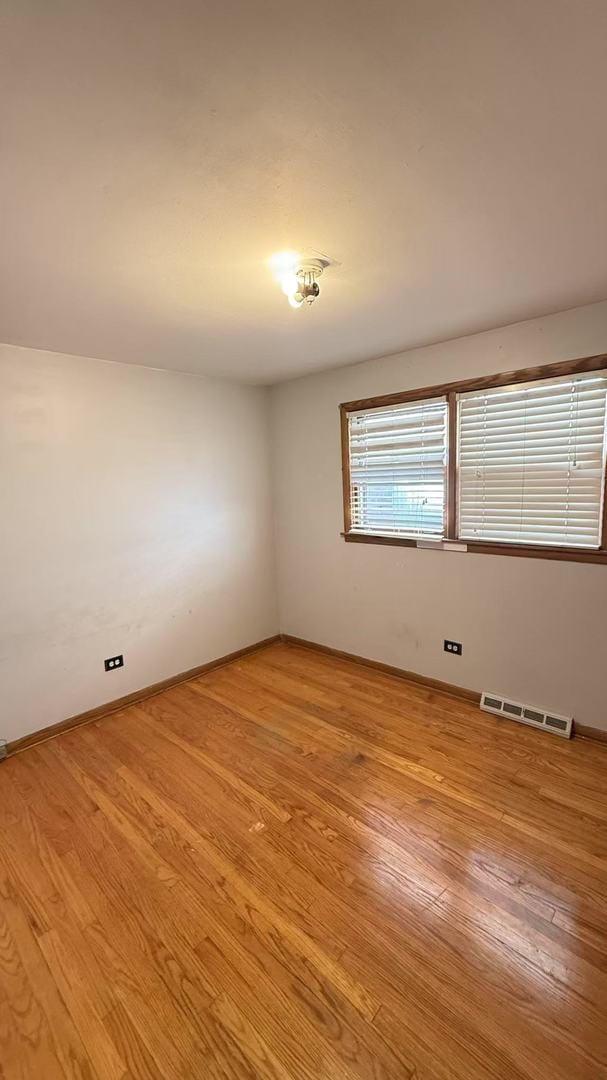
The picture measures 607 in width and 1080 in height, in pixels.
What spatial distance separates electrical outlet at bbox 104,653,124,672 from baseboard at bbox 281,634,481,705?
1601 millimetres

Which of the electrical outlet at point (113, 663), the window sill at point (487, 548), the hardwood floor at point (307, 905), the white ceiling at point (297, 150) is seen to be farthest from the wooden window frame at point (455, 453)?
the electrical outlet at point (113, 663)

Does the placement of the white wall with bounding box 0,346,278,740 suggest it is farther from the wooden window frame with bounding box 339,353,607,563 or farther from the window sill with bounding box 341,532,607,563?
the window sill with bounding box 341,532,607,563

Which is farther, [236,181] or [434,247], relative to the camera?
[434,247]

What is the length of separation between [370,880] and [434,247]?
2.44 meters

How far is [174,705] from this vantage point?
10.3 ft

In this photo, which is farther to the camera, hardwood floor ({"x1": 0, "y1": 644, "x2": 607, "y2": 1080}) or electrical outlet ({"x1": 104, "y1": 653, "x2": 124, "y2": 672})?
electrical outlet ({"x1": 104, "y1": 653, "x2": 124, "y2": 672})

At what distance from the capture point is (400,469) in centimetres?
316

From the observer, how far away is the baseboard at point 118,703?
8.85ft

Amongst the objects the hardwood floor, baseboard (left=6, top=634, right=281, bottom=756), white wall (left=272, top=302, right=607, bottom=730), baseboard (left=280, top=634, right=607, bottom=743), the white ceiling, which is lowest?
the hardwood floor

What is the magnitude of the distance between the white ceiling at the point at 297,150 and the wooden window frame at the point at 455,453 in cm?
40

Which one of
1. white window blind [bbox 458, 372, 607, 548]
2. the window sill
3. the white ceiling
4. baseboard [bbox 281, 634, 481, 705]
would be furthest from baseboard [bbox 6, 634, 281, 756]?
the white ceiling

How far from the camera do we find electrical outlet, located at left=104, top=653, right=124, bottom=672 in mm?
3061

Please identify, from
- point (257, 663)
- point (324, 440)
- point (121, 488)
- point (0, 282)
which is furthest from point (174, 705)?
point (0, 282)

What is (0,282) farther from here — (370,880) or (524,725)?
(524,725)
